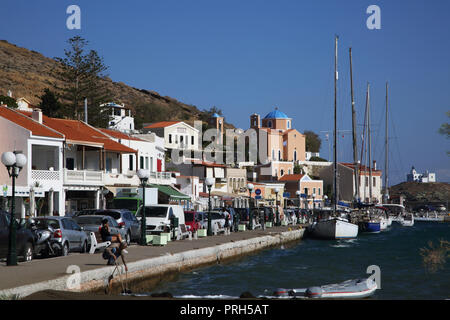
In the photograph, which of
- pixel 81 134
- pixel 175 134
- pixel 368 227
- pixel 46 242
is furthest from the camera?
pixel 175 134

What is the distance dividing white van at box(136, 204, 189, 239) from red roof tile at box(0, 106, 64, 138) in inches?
421

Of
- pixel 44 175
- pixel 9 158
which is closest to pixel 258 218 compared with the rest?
pixel 44 175

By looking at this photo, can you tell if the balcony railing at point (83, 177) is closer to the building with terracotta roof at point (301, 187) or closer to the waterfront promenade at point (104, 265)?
the waterfront promenade at point (104, 265)

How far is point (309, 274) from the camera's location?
101 feet

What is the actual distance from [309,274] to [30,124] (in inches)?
847

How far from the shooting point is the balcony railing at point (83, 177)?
144 feet

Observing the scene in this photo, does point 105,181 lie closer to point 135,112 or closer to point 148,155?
point 148,155

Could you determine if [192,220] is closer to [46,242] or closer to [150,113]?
[46,242]

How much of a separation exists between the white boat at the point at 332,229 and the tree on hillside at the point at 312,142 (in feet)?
362

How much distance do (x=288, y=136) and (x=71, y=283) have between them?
119m

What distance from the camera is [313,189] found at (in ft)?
380

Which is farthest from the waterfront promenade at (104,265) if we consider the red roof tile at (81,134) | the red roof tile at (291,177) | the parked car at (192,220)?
the red roof tile at (291,177)

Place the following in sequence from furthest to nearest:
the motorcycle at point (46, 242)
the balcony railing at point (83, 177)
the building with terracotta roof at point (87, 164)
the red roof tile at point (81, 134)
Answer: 1. the red roof tile at point (81, 134)
2. the building with terracotta roof at point (87, 164)
3. the balcony railing at point (83, 177)
4. the motorcycle at point (46, 242)

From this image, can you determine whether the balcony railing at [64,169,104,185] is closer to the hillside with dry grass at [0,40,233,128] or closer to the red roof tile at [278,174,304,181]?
the hillside with dry grass at [0,40,233,128]
